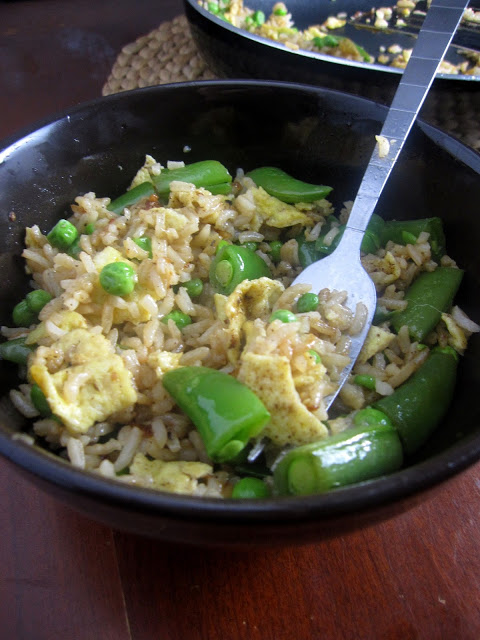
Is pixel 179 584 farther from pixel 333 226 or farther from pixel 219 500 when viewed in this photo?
pixel 333 226

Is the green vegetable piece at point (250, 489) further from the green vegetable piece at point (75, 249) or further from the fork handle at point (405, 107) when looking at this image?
the green vegetable piece at point (75, 249)

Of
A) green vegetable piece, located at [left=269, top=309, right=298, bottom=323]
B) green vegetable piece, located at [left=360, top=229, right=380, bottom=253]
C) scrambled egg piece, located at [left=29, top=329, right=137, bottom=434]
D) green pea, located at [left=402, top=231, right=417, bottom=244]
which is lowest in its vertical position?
scrambled egg piece, located at [left=29, top=329, right=137, bottom=434]

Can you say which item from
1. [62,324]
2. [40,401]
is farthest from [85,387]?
[62,324]

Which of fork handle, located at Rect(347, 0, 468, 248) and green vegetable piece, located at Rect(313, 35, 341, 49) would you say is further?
green vegetable piece, located at Rect(313, 35, 341, 49)

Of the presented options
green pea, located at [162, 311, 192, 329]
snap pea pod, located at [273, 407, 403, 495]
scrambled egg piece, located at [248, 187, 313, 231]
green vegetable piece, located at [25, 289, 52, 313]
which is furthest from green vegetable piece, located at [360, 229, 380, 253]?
green vegetable piece, located at [25, 289, 52, 313]

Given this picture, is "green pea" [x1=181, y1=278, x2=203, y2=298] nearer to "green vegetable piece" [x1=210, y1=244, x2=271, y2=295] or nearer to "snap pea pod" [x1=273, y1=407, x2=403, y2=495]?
"green vegetable piece" [x1=210, y1=244, x2=271, y2=295]
